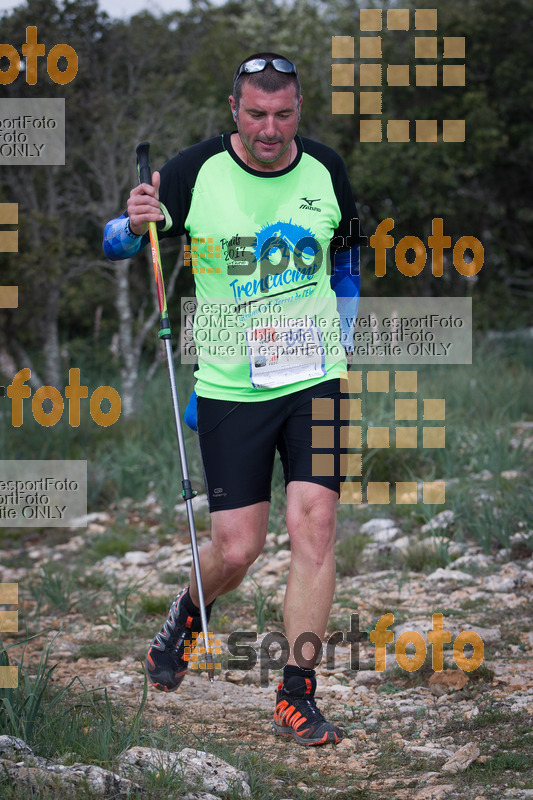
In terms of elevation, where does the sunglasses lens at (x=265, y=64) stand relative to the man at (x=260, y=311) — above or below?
above

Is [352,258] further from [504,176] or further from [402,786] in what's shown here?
[504,176]

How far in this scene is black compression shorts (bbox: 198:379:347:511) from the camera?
360cm

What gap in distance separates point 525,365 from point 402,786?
879 cm

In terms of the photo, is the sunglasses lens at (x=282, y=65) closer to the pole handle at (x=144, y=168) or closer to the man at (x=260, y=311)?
the man at (x=260, y=311)

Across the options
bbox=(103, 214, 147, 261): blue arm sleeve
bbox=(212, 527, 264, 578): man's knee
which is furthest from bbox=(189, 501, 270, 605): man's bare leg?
bbox=(103, 214, 147, 261): blue arm sleeve

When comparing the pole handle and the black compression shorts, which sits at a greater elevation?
the pole handle

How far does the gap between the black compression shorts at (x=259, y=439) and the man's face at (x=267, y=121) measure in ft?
3.01

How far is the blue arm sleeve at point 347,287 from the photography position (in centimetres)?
400

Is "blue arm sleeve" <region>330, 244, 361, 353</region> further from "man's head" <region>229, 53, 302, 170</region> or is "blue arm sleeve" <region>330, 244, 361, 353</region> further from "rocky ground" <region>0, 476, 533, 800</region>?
"rocky ground" <region>0, 476, 533, 800</region>

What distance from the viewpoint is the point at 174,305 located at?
12875 mm
